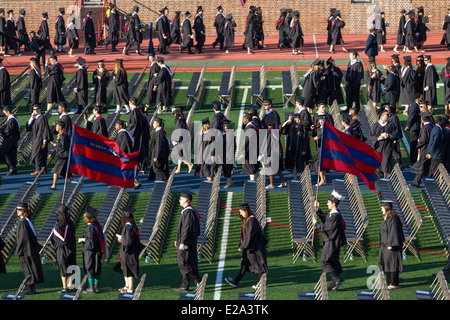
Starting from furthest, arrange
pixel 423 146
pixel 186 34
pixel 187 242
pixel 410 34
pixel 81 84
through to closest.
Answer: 1. pixel 186 34
2. pixel 410 34
3. pixel 81 84
4. pixel 423 146
5. pixel 187 242

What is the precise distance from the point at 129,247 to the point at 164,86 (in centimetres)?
932

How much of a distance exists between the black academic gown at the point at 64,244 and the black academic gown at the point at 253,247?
232cm

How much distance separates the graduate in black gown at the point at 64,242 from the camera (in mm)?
11773

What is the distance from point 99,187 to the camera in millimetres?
16359

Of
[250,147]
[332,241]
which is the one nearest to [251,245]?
[332,241]

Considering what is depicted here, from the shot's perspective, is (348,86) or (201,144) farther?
(348,86)

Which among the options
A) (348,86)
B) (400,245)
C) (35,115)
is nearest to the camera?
(400,245)

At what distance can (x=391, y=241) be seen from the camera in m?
11.6

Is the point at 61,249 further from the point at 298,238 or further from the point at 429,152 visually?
the point at 429,152

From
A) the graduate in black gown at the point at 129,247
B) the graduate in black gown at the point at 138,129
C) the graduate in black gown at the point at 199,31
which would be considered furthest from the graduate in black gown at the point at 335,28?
the graduate in black gown at the point at 129,247

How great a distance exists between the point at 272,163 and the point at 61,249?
5278 millimetres

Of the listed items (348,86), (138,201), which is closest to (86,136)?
(138,201)

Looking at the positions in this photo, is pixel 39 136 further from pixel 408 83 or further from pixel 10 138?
pixel 408 83

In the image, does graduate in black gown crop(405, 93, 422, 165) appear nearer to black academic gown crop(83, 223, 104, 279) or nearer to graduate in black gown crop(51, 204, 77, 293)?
black academic gown crop(83, 223, 104, 279)
